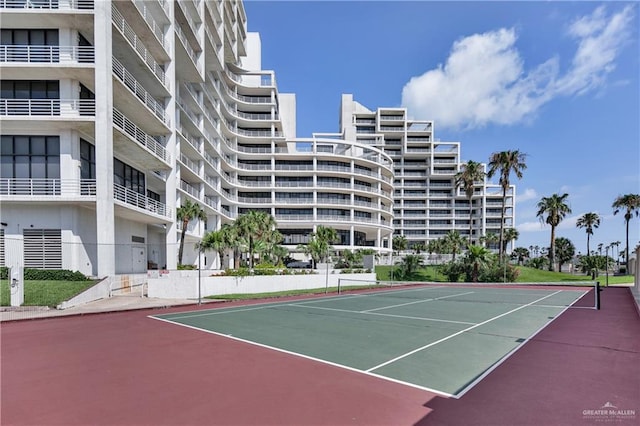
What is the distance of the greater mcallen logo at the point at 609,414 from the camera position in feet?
18.7

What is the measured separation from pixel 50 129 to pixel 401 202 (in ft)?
324

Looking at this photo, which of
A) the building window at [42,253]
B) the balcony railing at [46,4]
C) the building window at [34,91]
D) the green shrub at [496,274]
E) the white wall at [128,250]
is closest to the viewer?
the building window at [42,253]

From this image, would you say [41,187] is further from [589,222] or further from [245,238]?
[589,222]

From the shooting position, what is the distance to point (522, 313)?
17.8 m

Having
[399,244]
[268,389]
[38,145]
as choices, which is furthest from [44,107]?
[399,244]

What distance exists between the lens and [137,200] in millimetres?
30906

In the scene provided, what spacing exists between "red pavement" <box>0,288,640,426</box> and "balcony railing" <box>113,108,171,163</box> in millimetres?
21455

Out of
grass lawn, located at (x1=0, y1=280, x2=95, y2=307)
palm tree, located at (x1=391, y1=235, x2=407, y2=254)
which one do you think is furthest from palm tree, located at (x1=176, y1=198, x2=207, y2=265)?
palm tree, located at (x1=391, y1=235, x2=407, y2=254)

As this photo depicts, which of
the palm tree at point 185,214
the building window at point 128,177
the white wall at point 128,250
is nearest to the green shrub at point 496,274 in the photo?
the palm tree at point 185,214

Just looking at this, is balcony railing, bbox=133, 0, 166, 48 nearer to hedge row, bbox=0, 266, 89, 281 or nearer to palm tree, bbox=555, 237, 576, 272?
hedge row, bbox=0, 266, 89, 281

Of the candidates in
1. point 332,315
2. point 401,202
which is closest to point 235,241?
point 332,315

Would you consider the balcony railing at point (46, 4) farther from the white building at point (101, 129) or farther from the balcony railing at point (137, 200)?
the balcony railing at point (137, 200)

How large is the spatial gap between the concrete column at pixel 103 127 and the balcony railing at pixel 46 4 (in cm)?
169

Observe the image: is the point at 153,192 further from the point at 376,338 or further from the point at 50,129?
the point at 376,338
